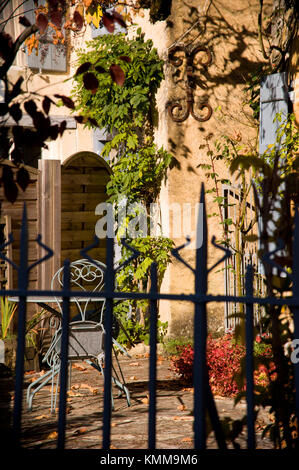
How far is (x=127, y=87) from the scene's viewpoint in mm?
7121

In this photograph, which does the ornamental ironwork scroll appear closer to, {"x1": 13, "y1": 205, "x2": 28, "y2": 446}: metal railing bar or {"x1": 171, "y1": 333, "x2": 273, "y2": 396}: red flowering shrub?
{"x1": 171, "y1": 333, "x2": 273, "y2": 396}: red flowering shrub

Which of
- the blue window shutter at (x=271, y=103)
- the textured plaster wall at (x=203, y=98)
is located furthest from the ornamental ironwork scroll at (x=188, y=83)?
the blue window shutter at (x=271, y=103)

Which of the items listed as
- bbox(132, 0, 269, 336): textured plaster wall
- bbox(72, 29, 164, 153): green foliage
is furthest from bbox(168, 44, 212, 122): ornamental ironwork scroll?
bbox(72, 29, 164, 153): green foliage

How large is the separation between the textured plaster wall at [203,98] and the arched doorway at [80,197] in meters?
0.93

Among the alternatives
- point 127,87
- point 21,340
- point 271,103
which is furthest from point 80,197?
point 21,340

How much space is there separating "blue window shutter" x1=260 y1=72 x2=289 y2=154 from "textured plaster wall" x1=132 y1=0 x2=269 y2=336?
1085 mm

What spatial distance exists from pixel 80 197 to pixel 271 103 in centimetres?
281

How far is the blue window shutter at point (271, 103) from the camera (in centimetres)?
534

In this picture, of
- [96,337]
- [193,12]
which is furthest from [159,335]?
[193,12]

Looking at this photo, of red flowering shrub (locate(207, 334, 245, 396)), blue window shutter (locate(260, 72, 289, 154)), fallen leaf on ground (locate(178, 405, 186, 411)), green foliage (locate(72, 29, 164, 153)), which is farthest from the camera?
green foliage (locate(72, 29, 164, 153))

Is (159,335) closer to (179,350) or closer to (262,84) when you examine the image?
(179,350)

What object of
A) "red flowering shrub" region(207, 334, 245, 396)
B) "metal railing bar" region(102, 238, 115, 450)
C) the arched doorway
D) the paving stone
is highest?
the arched doorway

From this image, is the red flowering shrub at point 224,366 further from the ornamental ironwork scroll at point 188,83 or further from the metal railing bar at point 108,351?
the metal railing bar at point 108,351

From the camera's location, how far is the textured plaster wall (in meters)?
6.88
